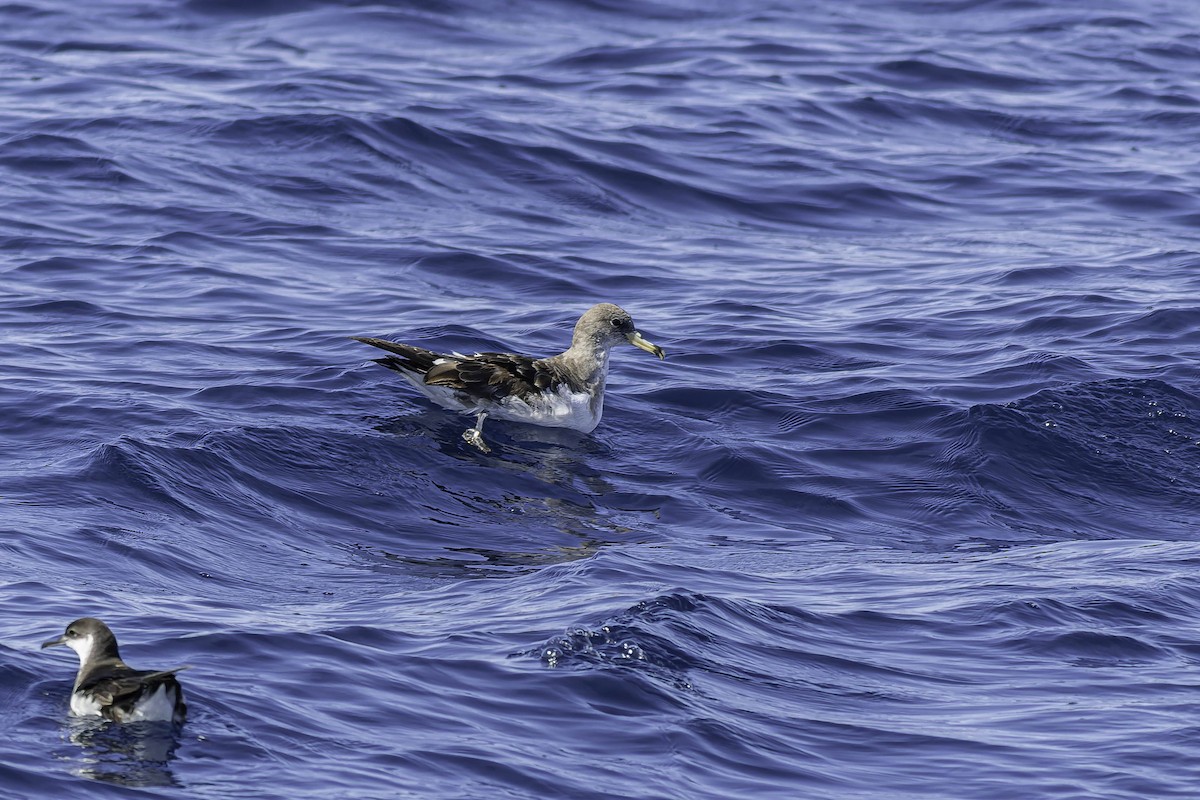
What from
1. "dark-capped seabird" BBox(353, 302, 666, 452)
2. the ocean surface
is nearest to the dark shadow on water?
the ocean surface

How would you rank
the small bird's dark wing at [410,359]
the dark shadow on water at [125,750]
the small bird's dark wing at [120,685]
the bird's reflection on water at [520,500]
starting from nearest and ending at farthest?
the dark shadow on water at [125,750] → the small bird's dark wing at [120,685] → the bird's reflection on water at [520,500] → the small bird's dark wing at [410,359]

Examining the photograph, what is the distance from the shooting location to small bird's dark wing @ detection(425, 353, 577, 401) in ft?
42.5

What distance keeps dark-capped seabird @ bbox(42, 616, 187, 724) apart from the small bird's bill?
21.8ft

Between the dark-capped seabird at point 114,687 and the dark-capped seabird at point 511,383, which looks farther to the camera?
the dark-capped seabird at point 511,383

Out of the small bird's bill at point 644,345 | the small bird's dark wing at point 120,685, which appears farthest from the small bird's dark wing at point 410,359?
the small bird's dark wing at point 120,685

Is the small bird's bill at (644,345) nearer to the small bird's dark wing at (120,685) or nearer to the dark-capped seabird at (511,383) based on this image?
the dark-capped seabird at (511,383)

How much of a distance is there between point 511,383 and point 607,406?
4.14 ft

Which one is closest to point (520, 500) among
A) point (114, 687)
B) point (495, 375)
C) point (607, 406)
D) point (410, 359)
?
point (495, 375)

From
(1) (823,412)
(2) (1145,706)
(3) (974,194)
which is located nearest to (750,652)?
(2) (1145,706)

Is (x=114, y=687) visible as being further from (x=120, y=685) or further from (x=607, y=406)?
(x=607, y=406)

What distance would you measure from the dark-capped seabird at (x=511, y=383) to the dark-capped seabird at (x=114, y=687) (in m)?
5.17

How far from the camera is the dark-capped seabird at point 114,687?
721 centimetres

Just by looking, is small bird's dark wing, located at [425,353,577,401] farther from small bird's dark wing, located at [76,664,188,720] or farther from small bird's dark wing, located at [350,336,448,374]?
small bird's dark wing, located at [76,664,188,720]

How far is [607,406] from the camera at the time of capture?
14156 millimetres
